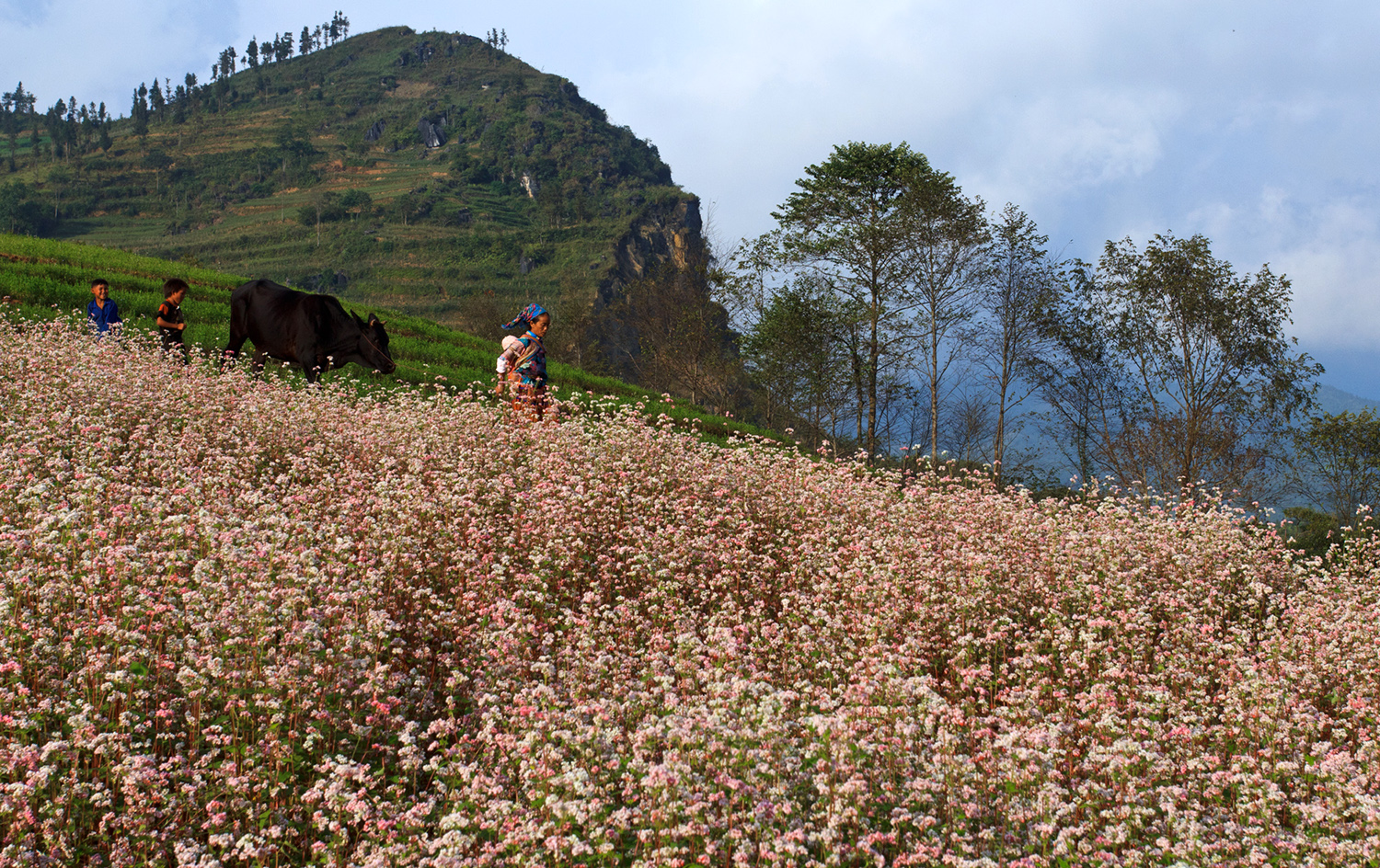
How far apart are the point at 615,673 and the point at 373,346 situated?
1245cm

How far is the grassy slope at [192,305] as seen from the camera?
19.2 metres

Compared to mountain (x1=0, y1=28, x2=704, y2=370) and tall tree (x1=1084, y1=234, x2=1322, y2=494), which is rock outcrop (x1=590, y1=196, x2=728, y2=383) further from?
tall tree (x1=1084, y1=234, x2=1322, y2=494)

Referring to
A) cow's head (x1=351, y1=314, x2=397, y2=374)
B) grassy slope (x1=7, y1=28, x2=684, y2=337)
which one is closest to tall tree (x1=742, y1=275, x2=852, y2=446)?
cow's head (x1=351, y1=314, x2=397, y2=374)

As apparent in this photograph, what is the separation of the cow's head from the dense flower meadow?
646 centimetres

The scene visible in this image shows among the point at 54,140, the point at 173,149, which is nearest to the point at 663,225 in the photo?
the point at 173,149

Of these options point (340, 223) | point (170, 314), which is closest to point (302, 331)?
point (170, 314)

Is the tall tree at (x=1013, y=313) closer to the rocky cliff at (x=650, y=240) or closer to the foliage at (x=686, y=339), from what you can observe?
the foliage at (x=686, y=339)

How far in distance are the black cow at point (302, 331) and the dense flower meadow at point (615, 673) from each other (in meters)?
6.00

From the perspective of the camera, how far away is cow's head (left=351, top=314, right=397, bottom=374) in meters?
15.6

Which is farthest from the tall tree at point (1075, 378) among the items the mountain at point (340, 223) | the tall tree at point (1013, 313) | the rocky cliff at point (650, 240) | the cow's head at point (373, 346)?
the rocky cliff at point (650, 240)

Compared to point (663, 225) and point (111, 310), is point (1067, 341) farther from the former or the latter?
point (663, 225)

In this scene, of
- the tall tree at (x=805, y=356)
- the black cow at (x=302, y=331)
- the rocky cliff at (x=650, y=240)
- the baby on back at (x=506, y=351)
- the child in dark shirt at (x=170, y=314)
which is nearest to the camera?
the baby on back at (x=506, y=351)

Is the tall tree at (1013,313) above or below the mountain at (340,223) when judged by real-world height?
below

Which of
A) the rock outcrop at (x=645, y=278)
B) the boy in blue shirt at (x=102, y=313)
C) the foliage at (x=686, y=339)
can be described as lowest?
Result: the boy in blue shirt at (x=102, y=313)
